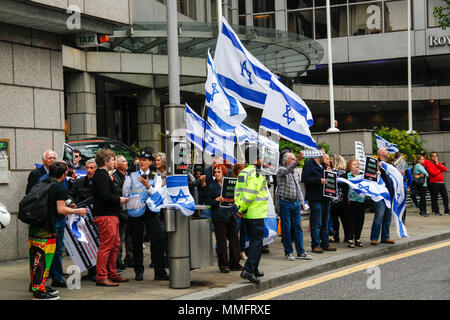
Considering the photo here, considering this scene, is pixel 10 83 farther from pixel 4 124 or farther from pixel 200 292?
pixel 200 292

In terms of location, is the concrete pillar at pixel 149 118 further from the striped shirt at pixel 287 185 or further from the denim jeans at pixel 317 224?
the striped shirt at pixel 287 185

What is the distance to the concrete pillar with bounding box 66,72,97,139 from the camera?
2206 centimetres

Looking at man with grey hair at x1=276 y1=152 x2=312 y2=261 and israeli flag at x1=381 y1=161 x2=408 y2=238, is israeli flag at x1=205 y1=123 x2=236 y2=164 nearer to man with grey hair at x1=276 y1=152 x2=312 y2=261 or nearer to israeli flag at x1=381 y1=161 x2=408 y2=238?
man with grey hair at x1=276 y1=152 x2=312 y2=261

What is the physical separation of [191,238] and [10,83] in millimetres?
4889

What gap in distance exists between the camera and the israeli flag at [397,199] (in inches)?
478

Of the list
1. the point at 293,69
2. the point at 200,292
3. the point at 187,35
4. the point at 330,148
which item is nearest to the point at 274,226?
the point at 200,292

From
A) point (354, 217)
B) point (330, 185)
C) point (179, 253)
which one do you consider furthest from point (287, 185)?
point (179, 253)

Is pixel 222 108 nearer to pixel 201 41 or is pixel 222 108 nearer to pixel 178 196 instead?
pixel 178 196

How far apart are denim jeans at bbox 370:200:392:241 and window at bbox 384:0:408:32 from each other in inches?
A: 1303

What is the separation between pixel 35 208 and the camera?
721 cm

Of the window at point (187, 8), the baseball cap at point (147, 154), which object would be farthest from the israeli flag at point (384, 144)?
the window at point (187, 8)

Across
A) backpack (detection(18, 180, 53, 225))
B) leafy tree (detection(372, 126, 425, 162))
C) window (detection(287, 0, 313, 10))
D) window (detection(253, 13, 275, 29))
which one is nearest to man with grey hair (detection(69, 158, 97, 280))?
backpack (detection(18, 180, 53, 225))

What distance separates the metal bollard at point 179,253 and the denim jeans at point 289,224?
2779 millimetres

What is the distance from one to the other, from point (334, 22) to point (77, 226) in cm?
3789
